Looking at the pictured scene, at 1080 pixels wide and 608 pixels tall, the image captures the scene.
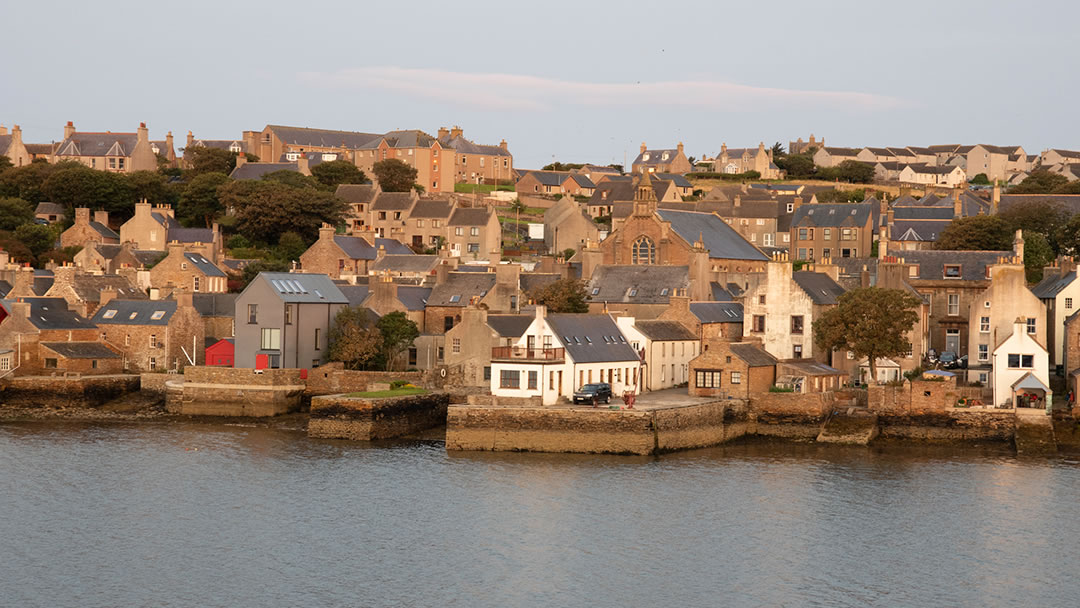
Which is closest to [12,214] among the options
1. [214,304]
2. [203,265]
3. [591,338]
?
[203,265]

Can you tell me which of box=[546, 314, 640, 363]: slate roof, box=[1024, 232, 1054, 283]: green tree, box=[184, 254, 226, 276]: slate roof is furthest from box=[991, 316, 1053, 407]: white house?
box=[184, 254, 226, 276]: slate roof

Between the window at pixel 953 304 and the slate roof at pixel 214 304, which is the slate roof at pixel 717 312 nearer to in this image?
the window at pixel 953 304

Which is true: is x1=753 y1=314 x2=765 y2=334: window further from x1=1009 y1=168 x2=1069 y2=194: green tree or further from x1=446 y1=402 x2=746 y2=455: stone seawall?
x1=1009 y1=168 x2=1069 y2=194: green tree

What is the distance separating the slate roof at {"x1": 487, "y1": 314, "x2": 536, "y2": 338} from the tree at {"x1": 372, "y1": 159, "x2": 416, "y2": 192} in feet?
179

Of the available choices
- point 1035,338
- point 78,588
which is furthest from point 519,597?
point 1035,338

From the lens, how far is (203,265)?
71.9 meters

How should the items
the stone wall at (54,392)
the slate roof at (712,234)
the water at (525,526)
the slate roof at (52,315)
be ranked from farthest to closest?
1. the slate roof at (712,234)
2. the slate roof at (52,315)
3. the stone wall at (54,392)
4. the water at (525,526)

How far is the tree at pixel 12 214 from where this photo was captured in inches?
3472

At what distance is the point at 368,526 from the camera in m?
37.3

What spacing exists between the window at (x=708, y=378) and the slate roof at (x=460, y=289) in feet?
45.9

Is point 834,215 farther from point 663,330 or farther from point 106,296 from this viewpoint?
point 106,296

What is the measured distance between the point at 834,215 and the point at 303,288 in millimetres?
41158

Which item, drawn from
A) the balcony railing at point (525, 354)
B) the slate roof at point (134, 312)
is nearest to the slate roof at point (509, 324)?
the balcony railing at point (525, 354)

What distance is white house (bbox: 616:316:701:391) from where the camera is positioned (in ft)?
176
